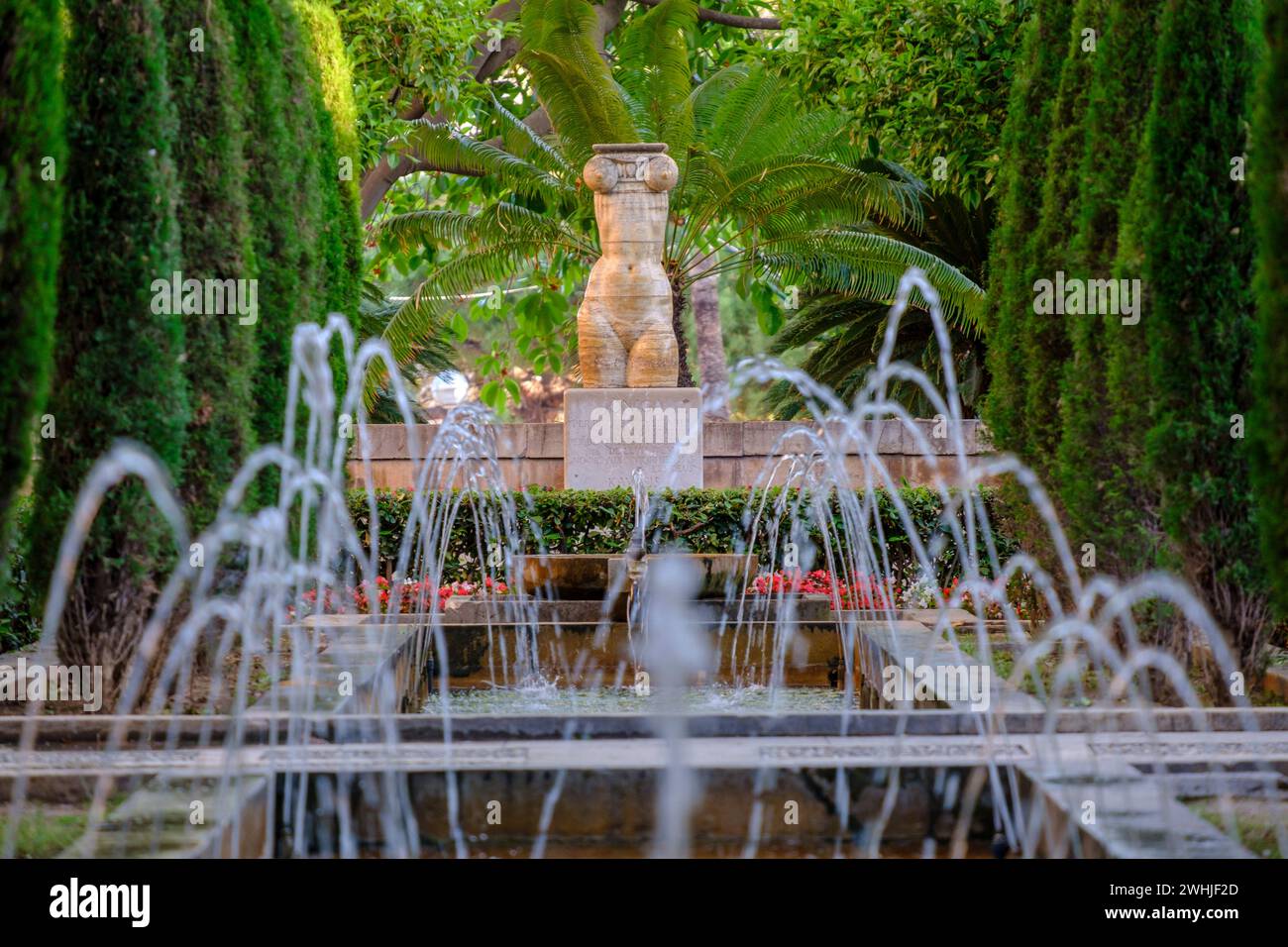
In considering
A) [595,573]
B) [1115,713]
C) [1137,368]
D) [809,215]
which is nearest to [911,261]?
[809,215]

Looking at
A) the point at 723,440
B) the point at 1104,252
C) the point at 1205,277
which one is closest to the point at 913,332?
the point at 723,440

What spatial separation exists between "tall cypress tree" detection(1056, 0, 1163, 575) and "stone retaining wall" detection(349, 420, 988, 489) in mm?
7028

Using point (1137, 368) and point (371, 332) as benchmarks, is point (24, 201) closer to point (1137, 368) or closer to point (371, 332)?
point (1137, 368)

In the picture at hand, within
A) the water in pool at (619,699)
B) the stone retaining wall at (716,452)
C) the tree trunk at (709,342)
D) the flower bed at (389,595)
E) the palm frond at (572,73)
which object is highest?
the palm frond at (572,73)

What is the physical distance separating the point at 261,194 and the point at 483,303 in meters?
15.0

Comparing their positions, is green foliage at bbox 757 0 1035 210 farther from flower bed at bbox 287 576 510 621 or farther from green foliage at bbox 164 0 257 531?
green foliage at bbox 164 0 257 531

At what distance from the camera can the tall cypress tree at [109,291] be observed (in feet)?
17.2

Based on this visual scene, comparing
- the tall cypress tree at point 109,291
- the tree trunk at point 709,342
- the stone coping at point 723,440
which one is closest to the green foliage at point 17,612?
the tall cypress tree at point 109,291

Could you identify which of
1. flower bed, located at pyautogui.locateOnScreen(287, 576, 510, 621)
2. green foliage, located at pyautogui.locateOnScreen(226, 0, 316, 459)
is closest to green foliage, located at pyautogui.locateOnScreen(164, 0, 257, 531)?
green foliage, located at pyautogui.locateOnScreen(226, 0, 316, 459)

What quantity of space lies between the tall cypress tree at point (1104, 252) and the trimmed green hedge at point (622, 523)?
4226 millimetres

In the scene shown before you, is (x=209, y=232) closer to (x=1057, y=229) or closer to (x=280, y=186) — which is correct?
(x=280, y=186)

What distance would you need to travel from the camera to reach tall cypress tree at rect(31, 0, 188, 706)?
17.2ft

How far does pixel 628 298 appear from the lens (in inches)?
Result: 495

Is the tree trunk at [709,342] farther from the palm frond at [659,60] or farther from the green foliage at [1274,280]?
the green foliage at [1274,280]
